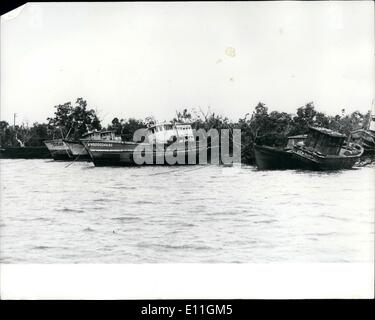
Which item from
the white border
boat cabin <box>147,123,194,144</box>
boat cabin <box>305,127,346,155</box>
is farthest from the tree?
boat cabin <box>305,127,346,155</box>

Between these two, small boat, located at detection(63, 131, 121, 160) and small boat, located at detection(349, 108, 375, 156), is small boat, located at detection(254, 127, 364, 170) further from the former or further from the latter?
small boat, located at detection(63, 131, 121, 160)

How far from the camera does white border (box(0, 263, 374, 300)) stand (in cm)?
414

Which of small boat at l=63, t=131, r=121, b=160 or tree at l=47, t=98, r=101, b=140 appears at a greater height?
tree at l=47, t=98, r=101, b=140

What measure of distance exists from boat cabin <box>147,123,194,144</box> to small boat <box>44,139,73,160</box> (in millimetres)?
864

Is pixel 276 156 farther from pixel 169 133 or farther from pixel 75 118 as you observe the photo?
pixel 75 118

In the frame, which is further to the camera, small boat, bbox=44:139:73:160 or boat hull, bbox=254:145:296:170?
small boat, bbox=44:139:73:160

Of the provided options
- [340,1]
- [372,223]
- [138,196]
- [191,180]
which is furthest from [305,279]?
[340,1]

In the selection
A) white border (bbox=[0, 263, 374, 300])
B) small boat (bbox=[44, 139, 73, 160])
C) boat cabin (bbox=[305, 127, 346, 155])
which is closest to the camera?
white border (bbox=[0, 263, 374, 300])

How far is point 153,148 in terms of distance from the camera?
17.3ft

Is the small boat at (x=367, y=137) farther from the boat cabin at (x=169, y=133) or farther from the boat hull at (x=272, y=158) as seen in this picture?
the boat cabin at (x=169, y=133)

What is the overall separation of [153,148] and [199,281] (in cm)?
166

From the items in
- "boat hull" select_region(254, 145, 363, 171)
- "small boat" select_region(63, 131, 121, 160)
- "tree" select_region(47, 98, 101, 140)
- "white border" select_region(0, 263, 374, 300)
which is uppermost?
"tree" select_region(47, 98, 101, 140)

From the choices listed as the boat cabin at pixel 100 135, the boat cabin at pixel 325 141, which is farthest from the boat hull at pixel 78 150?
the boat cabin at pixel 325 141

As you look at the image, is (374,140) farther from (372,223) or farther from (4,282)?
(4,282)
